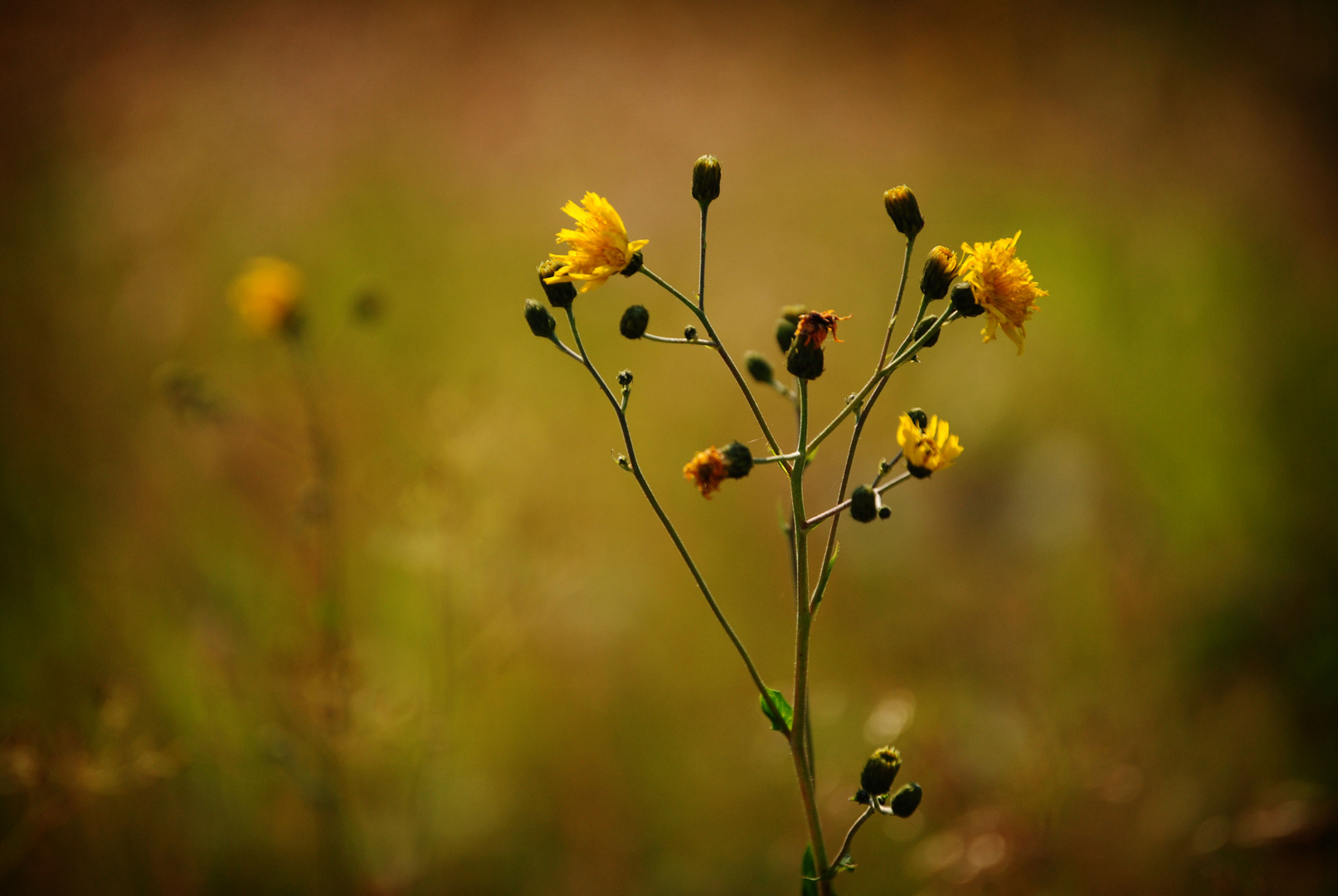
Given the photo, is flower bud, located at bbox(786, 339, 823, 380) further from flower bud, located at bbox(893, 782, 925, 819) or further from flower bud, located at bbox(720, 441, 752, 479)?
flower bud, located at bbox(893, 782, 925, 819)

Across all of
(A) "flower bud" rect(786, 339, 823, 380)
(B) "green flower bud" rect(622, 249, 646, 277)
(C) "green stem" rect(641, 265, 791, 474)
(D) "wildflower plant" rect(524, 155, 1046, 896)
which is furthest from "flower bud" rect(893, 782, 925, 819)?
(B) "green flower bud" rect(622, 249, 646, 277)

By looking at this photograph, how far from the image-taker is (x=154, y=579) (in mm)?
2480

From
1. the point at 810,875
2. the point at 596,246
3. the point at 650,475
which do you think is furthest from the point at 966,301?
the point at 650,475

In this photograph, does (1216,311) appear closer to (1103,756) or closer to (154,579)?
(1103,756)

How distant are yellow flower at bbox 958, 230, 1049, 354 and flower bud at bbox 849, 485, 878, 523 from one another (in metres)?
0.32

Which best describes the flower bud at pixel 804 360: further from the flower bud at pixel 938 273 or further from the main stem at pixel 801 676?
the flower bud at pixel 938 273

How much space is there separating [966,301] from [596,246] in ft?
1.78

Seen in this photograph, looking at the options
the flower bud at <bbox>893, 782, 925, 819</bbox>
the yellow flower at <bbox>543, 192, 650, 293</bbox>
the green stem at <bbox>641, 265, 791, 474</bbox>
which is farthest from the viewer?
the yellow flower at <bbox>543, 192, 650, 293</bbox>

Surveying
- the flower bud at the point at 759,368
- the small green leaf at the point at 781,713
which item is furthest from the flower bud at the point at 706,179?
the small green leaf at the point at 781,713

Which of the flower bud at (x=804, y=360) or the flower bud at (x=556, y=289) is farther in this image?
the flower bud at (x=556, y=289)

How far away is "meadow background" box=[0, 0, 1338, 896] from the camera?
6.40ft

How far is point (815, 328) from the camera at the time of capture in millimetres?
1094

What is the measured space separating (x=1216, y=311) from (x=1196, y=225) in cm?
72

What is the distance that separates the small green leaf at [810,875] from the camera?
3.30 feet
